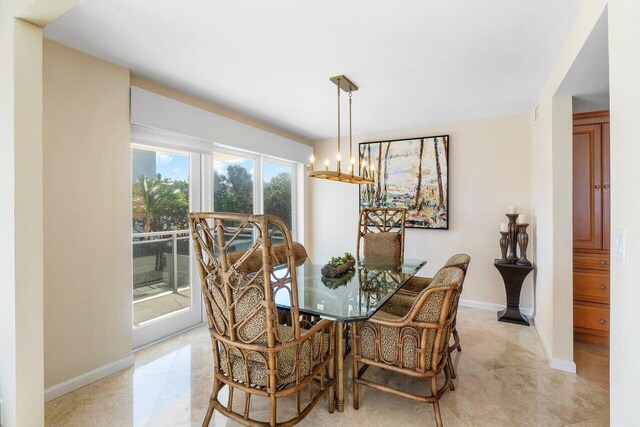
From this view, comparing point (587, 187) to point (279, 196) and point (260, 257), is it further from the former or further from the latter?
point (279, 196)

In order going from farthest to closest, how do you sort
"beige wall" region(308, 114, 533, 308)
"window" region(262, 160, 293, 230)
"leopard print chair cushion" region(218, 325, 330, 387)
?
"window" region(262, 160, 293, 230) → "beige wall" region(308, 114, 533, 308) → "leopard print chair cushion" region(218, 325, 330, 387)

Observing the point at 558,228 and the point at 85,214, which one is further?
the point at 558,228

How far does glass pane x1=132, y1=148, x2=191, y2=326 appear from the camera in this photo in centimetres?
276

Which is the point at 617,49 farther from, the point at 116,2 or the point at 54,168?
the point at 54,168

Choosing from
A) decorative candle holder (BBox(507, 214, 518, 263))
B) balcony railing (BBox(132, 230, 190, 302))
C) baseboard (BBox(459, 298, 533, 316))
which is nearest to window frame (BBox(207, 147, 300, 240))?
balcony railing (BBox(132, 230, 190, 302))

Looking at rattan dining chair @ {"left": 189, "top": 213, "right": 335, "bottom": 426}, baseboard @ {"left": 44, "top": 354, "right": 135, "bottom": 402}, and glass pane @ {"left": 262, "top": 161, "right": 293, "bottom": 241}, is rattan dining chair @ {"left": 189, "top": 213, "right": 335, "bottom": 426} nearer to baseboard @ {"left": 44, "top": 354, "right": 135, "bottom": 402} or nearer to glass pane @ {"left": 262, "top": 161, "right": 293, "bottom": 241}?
baseboard @ {"left": 44, "top": 354, "right": 135, "bottom": 402}

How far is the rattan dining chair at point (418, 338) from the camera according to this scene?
1.61 m

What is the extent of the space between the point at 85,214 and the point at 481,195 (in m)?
4.16

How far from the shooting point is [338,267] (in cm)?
252

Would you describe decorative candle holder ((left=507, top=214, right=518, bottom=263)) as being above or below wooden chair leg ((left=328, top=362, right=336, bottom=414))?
above

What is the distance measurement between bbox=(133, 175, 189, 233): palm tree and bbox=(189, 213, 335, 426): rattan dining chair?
1.59 meters

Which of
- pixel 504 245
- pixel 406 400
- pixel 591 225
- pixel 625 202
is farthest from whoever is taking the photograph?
pixel 504 245

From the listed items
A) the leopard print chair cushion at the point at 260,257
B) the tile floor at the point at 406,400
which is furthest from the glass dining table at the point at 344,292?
the tile floor at the point at 406,400

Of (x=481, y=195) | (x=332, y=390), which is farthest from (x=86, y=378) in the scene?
(x=481, y=195)
